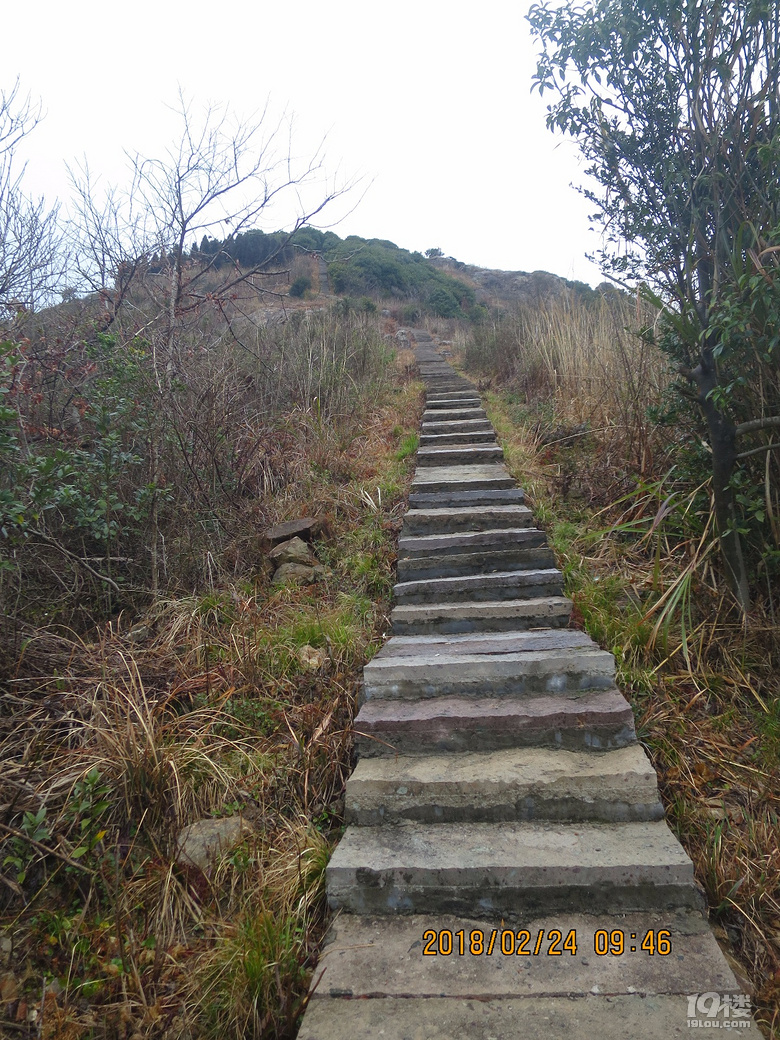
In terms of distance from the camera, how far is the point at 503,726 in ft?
8.48

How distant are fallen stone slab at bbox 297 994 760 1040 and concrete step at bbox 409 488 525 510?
3.12 metres

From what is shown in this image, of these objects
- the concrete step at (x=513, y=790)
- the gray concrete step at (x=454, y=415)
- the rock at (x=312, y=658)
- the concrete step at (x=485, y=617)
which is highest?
the gray concrete step at (x=454, y=415)

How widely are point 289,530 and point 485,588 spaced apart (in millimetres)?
1594

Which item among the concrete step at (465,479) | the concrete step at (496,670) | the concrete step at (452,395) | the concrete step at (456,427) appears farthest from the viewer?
the concrete step at (452,395)

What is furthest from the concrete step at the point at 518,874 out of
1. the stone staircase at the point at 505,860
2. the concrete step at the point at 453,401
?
the concrete step at the point at 453,401

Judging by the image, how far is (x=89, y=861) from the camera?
2170mm

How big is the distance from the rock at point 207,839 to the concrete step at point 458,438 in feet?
14.0

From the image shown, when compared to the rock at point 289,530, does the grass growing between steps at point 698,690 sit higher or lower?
lower

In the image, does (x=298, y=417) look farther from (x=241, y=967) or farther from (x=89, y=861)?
(x=241, y=967)

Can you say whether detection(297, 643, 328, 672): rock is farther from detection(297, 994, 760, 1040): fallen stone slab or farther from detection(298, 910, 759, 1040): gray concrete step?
detection(297, 994, 760, 1040): fallen stone slab

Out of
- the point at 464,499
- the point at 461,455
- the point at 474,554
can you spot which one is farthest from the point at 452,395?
the point at 474,554

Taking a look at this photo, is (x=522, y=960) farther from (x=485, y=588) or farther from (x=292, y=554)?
(x=292, y=554)

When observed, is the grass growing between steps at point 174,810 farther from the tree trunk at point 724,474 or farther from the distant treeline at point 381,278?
the distant treeline at point 381,278

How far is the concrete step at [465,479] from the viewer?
4.62 metres
